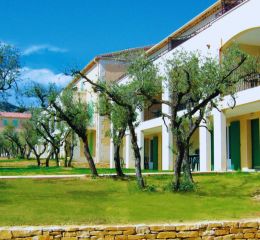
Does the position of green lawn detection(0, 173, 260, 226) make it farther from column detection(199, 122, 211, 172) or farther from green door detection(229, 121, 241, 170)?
green door detection(229, 121, 241, 170)

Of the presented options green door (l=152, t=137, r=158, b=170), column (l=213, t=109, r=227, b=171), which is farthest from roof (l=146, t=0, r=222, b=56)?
column (l=213, t=109, r=227, b=171)

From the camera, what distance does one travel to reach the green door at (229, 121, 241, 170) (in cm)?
2547

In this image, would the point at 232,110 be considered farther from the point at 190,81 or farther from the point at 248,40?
the point at 190,81

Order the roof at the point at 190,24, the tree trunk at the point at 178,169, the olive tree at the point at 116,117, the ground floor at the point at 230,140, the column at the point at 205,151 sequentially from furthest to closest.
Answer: the roof at the point at 190,24 → the column at the point at 205,151 → the ground floor at the point at 230,140 → the olive tree at the point at 116,117 → the tree trunk at the point at 178,169

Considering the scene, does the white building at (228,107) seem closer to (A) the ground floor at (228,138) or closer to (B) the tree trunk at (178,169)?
(A) the ground floor at (228,138)

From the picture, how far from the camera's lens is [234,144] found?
84.4 feet

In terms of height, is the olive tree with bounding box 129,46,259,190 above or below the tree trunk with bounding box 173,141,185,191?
above

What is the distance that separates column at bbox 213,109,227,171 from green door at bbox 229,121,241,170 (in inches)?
107

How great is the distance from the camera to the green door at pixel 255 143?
79.3ft

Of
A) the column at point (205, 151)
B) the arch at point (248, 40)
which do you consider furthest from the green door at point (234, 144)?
the arch at point (248, 40)

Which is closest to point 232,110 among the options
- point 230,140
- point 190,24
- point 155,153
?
point 230,140

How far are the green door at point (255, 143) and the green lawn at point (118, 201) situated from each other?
5721 mm

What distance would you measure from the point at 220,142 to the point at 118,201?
1088 centimetres

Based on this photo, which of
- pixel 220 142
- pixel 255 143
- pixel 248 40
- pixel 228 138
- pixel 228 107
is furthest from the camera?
pixel 228 138
